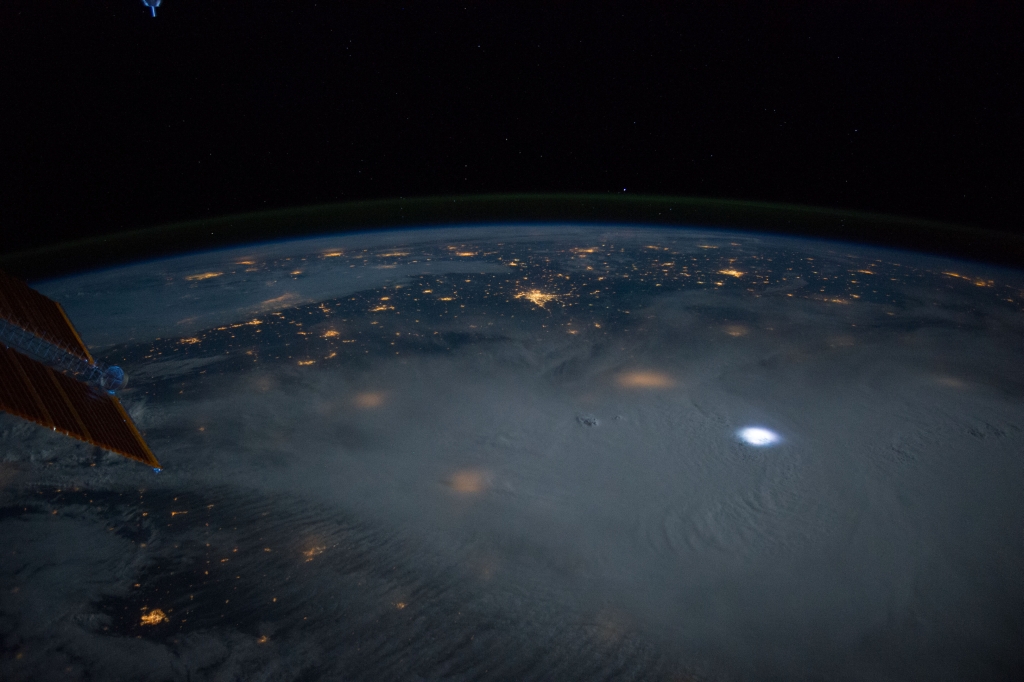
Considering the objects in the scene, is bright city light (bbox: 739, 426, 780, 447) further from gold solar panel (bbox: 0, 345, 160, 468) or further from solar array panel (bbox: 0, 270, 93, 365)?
solar array panel (bbox: 0, 270, 93, 365)

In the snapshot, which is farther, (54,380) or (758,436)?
(758,436)

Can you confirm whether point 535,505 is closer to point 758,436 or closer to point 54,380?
point 758,436

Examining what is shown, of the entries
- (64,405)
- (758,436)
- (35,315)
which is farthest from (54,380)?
(758,436)

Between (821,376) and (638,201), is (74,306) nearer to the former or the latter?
(821,376)

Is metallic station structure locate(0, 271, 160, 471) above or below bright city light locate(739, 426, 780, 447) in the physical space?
above

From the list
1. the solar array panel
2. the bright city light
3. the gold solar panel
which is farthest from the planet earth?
the solar array panel

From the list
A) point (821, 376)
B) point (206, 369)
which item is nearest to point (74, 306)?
point (206, 369)
